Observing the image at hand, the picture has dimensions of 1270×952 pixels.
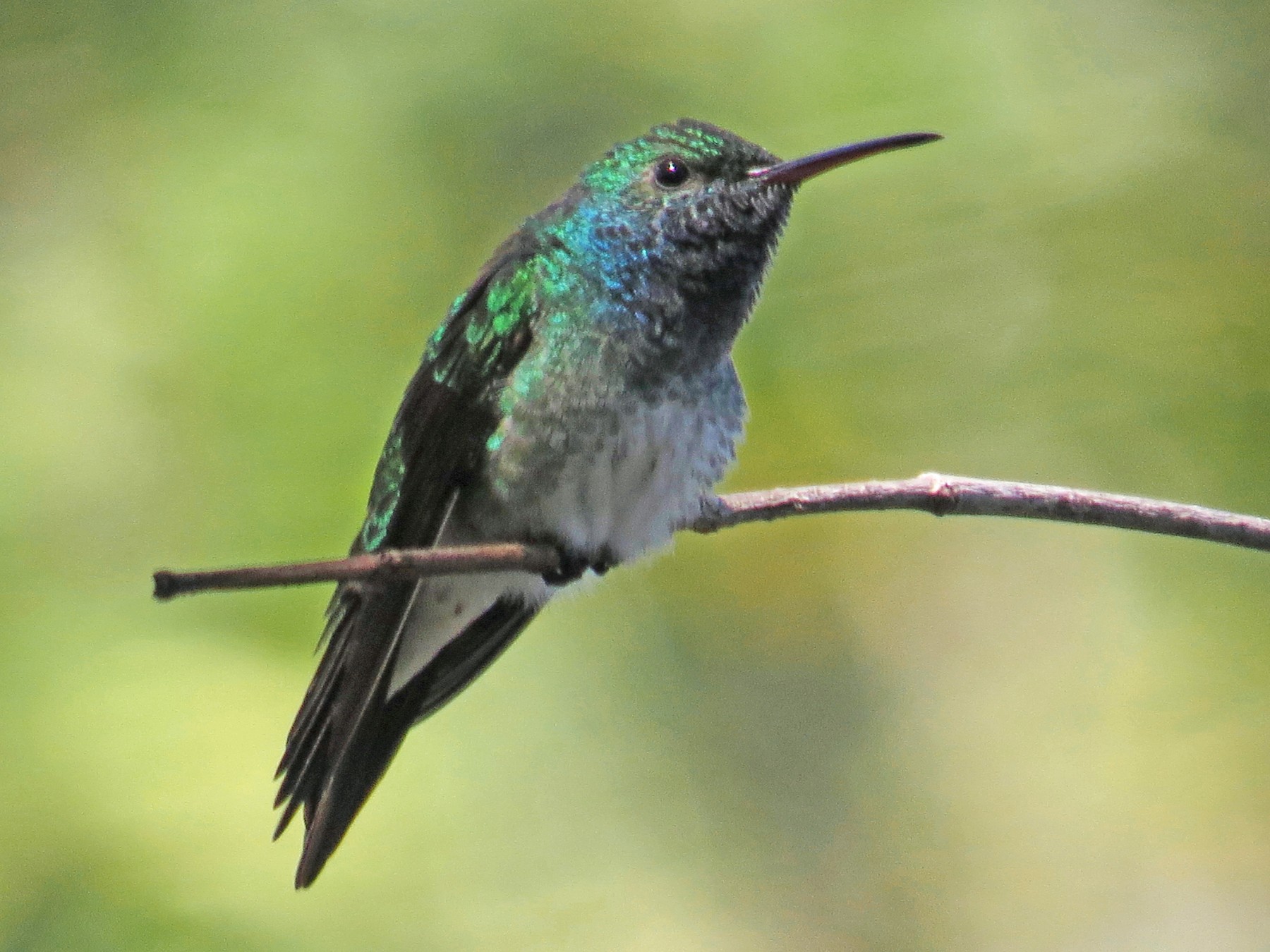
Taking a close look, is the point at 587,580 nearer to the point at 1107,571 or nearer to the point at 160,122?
the point at 1107,571

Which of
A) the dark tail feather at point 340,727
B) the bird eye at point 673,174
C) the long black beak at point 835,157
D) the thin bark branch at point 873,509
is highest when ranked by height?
the long black beak at point 835,157

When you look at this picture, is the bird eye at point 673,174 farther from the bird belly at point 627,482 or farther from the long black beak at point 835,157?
the bird belly at point 627,482

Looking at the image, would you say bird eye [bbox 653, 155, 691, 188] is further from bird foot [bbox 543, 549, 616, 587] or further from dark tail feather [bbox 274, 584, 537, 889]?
dark tail feather [bbox 274, 584, 537, 889]

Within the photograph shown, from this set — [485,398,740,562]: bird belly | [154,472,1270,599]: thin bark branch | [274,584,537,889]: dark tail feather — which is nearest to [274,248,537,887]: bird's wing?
[274,584,537,889]: dark tail feather

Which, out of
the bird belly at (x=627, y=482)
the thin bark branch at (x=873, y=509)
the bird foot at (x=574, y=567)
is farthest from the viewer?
the bird foot at (x=574, y=567)

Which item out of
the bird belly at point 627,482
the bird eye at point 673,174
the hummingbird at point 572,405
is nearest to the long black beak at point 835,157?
the hummingbird at point 572,405

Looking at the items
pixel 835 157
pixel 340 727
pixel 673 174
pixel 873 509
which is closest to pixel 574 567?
pixel 340 727
